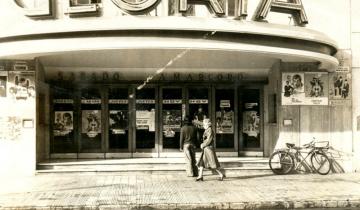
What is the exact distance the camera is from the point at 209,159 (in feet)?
48.9

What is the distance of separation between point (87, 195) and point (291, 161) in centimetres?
677

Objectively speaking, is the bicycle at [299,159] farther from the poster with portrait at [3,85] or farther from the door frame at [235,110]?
the poster with portrait at [3,85]

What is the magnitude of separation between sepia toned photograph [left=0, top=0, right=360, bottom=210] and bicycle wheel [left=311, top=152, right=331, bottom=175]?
0.10ft

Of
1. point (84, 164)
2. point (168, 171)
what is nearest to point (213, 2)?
point (168, 171)

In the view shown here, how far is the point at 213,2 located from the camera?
14.4 metres

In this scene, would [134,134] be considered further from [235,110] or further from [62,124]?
[235,110]

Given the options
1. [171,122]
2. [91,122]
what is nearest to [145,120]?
[171,122]

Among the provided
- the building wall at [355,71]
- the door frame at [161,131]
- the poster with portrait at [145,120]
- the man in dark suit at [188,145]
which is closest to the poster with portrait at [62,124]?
the poster with portrait at [145,120]

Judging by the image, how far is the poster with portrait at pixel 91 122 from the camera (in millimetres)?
18156

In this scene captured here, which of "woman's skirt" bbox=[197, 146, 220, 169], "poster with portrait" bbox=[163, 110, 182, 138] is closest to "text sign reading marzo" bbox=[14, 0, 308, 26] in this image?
"woman's skirt" bbox=[197, 146, 220, 169]

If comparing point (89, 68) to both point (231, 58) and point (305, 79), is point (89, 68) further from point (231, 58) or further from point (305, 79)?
point (305, 79)

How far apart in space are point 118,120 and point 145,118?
91 cm

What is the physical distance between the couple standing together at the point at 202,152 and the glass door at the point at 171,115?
2.21 metres

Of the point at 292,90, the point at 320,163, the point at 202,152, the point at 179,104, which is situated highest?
the point at 292,90
